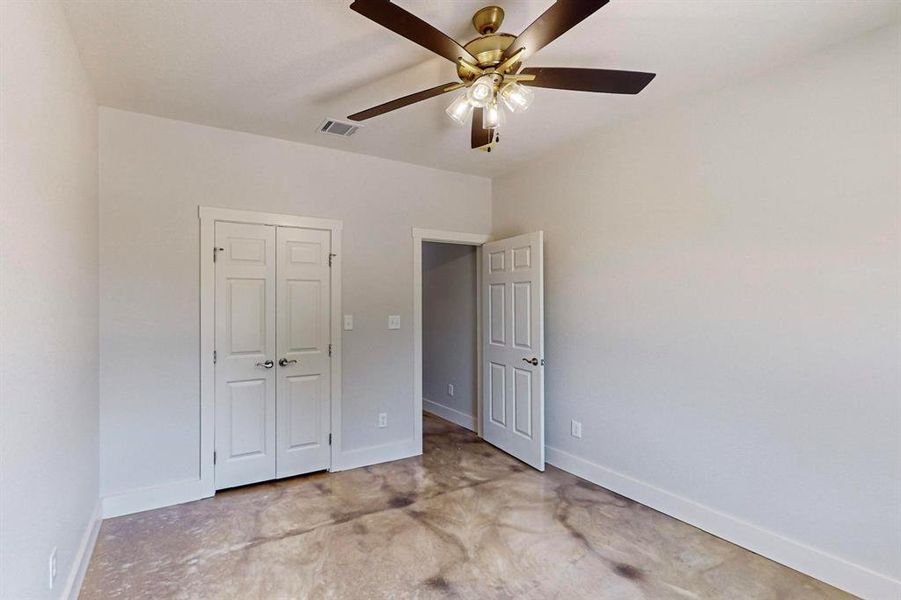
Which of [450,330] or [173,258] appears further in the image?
[450,330]

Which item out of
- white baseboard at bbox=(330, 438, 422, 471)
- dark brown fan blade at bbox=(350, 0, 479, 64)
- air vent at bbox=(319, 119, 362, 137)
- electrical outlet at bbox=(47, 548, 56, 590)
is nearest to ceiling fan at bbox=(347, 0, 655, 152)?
dark brown fan blade at bbox=(350, 0, 479, 64)

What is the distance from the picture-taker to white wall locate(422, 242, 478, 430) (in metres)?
4.61

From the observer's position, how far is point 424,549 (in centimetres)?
239

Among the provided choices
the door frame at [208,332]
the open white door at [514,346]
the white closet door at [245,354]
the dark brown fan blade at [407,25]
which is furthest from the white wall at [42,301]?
the open white door at [514,346]

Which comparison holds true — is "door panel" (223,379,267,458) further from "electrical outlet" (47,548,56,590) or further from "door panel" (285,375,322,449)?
"electrical outlet" (47,548,56,590)

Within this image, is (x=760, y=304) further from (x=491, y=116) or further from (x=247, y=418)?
(x=247, y=418)

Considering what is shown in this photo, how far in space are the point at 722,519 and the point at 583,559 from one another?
91 centimetres

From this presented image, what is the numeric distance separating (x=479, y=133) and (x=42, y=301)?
2.04 m

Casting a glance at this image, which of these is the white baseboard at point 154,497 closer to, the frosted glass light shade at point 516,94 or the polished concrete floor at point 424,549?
the polished concrete floor at point 424,549

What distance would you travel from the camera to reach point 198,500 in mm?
2973

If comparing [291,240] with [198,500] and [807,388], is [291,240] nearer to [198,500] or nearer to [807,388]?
[198,500]

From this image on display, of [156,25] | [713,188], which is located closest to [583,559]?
[713,188]

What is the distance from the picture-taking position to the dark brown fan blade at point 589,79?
173 centimetres

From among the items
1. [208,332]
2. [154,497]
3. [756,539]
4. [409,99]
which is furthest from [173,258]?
[756,539]
